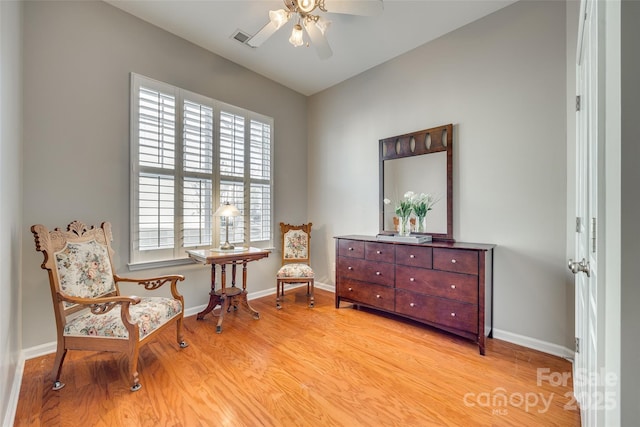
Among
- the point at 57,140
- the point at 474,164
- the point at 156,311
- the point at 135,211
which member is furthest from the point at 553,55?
the point at 57,140

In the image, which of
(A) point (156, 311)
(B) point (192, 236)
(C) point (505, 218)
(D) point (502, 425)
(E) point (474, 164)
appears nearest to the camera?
(D) point (502, 425)

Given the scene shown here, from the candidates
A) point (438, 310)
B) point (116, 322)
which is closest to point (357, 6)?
point (438, 310)

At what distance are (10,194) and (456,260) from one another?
130 inches

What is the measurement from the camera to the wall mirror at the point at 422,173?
115 inches

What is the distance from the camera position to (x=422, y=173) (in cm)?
312

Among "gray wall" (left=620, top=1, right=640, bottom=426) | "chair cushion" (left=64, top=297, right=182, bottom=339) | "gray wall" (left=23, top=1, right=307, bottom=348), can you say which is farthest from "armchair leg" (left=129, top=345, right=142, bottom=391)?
"gray wall" (left=620, top=1, right=640, bottom=426)

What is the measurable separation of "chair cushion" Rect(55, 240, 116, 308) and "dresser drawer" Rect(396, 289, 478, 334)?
8.62 ft

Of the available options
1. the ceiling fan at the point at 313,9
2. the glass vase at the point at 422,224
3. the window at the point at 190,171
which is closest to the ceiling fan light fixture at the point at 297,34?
the ceiling fan at the point at 313,9

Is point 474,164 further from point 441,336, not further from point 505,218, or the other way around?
point 441,336

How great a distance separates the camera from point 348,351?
235cm

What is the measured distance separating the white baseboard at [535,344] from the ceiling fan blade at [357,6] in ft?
9.67

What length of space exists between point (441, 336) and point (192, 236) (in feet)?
9.21

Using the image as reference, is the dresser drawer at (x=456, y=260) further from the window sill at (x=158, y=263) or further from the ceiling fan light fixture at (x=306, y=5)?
the window sill at (x=158, y=263)

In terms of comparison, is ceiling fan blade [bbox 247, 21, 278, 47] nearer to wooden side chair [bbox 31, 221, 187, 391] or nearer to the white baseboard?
wooden side chair [bbox 31, 221, 187, 391]
